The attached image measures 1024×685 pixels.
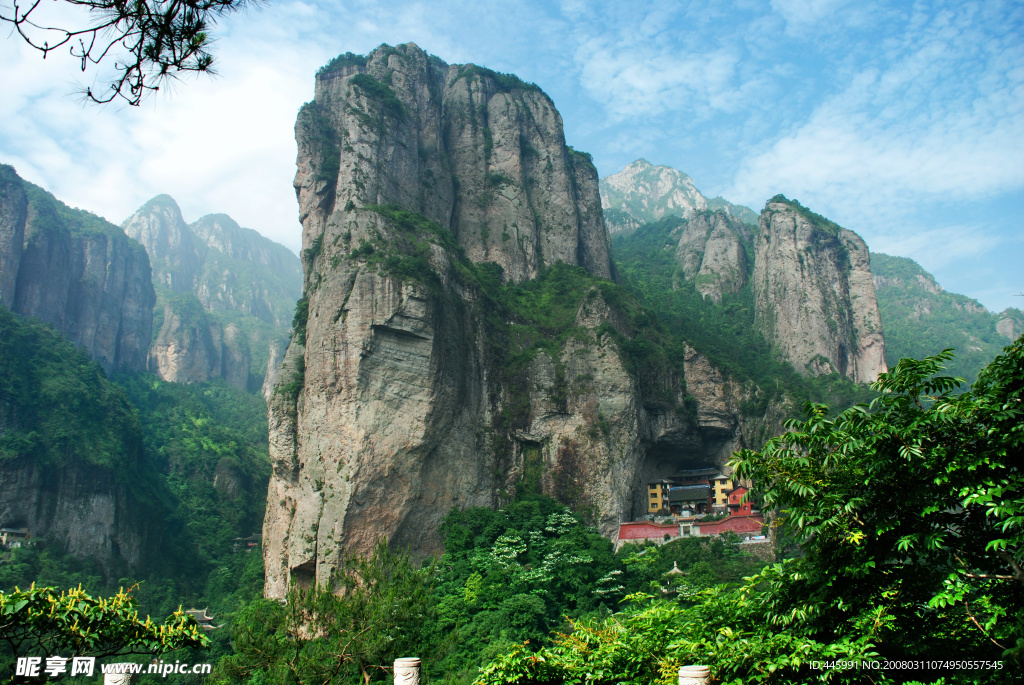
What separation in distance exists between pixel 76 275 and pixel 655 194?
4423 inches

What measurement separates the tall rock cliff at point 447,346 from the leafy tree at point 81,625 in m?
22.2

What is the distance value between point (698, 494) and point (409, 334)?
2027cm

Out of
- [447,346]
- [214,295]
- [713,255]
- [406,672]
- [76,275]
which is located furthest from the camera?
[214,295]

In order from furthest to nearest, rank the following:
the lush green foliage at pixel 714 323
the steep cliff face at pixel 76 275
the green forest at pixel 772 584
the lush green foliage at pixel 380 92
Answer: the steep cliff face at pixel 76 275 < the lush green foliage at pixel 714 323 < the lush green foliage at pixel 380 92 < the green forest at pixel 772 584

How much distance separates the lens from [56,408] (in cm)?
5091

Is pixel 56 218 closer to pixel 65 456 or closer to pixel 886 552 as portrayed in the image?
pixel 65 456

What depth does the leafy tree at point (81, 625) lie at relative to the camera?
888 cm

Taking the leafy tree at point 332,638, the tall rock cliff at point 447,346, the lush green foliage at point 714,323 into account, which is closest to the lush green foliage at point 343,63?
the tall rock cliff at point 447,346

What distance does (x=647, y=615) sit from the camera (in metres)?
9.83

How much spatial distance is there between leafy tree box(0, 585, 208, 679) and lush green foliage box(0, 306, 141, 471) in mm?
44808

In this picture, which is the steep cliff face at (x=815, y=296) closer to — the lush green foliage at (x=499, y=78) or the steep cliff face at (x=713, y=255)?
the steep cliff face at (x=713, y=255)

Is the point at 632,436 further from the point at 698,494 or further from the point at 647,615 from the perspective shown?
the point at 647,615

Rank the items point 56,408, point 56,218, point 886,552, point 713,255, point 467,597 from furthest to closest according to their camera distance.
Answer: point 56,218 < point 713,255 < point 56,408 < point 467,597 < point 886,552

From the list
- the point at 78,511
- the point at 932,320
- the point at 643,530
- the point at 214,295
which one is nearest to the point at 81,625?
the point at 643,530
